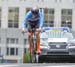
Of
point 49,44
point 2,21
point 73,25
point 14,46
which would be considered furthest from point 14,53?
point 49,44

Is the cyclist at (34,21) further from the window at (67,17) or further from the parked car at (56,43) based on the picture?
the window at (67,17)

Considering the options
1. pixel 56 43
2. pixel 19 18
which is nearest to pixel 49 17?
pixel 19 18

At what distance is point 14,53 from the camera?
7319cm

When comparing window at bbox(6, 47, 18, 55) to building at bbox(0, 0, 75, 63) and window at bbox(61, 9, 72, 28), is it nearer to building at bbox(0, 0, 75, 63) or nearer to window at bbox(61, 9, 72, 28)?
building at bbox(0, 0, 75, 63)

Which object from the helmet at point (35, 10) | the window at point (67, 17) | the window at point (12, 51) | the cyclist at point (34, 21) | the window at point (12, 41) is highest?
the window at point (67, 17)

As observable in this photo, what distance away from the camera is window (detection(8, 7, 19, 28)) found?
74256mm

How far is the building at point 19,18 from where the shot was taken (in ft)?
239

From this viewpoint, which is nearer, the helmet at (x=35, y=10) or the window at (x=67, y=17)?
the helmet at (x=35, y=10)

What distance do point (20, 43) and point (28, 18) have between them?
211 feet

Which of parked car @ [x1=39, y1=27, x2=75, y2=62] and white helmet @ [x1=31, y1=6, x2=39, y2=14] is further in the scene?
parked car @ [x1=39, y1=27, x2=75, y2=62]

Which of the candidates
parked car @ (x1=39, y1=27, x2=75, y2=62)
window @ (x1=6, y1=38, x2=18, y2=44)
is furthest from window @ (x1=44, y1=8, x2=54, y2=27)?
parked car @ (x1=39, y1=27, x2=75, y2=62)

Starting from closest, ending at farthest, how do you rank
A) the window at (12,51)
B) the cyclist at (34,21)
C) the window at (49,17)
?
1. the cyclist at (34,21)
2. the window at (12,51)
3. the window at (49,17)

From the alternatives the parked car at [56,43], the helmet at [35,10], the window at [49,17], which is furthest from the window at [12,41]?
the helmet at [35,10]

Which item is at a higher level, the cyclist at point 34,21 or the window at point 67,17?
the window at point 67,17
